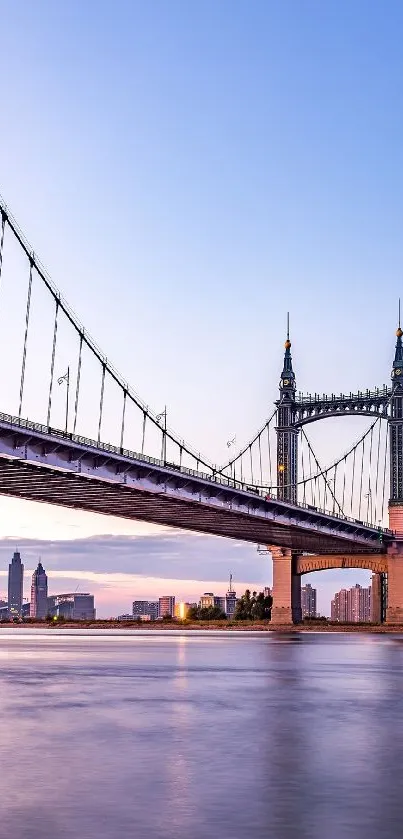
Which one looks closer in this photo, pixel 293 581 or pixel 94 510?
pixel 94 510

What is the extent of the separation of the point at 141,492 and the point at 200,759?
64.5 meters

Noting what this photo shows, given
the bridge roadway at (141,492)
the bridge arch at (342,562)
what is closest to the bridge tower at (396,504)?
the bridge arch at (342,562)

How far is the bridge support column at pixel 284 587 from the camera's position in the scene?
5566 inches

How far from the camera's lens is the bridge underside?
73.4 metres

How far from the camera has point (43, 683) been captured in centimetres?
3891

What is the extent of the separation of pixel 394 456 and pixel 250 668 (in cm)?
9166

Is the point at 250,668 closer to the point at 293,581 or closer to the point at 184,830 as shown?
the point at 184,830

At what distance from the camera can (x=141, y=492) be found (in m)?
83.9

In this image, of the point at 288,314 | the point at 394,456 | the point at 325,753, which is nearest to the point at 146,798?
the point at 325,753

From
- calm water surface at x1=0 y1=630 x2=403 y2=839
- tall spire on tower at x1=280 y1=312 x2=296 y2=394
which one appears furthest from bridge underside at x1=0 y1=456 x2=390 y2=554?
calm water surface at x1=0 y1=630 x2=403 y2=839

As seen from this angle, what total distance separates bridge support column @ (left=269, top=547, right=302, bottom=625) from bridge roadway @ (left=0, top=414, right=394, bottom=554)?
35.2 ft

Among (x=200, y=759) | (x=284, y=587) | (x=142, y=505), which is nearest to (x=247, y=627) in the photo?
(x=284, y=587)

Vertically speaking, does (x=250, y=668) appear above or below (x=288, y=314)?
below

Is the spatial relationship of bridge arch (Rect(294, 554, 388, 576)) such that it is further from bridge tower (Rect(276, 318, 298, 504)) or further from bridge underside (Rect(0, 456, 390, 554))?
bridge tower (Rect(276, 318, 298, 504))
